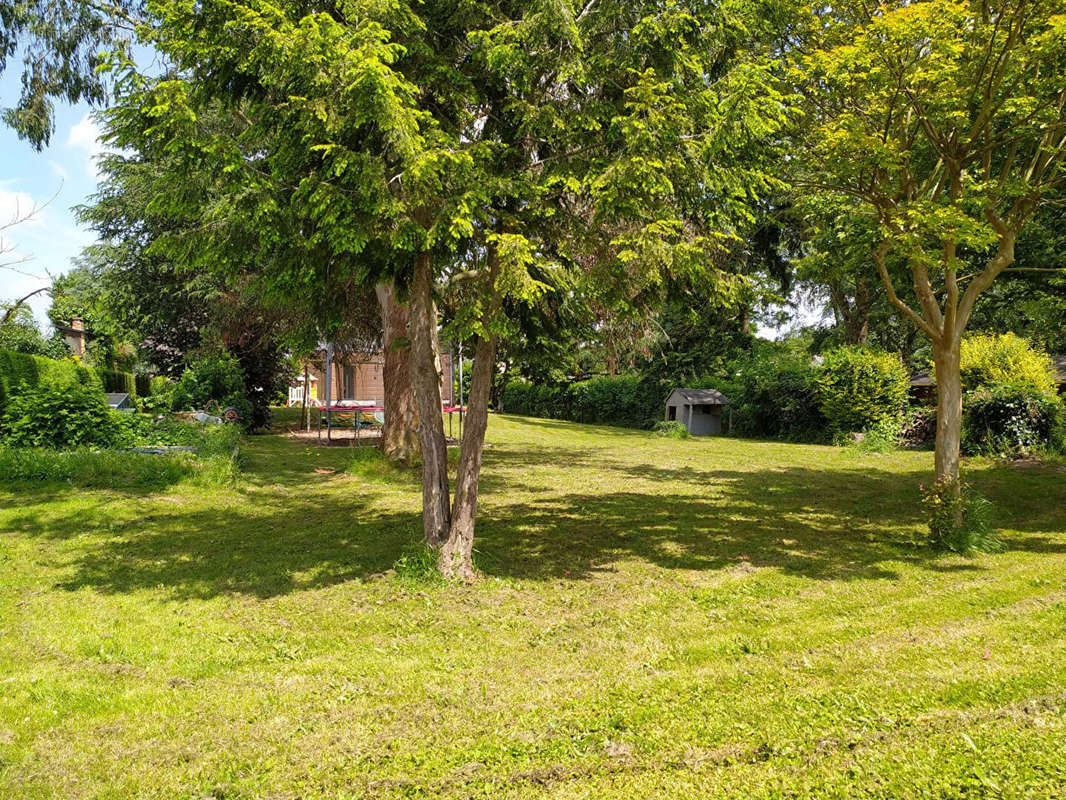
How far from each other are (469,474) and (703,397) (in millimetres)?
20504

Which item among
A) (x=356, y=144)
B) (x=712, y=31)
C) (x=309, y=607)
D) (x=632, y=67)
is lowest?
(x=309, y=607)

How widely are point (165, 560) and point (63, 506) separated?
3431mm

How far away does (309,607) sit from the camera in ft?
19.7

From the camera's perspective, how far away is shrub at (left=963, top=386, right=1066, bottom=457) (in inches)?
600

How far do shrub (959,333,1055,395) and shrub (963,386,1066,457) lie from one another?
0.73 m

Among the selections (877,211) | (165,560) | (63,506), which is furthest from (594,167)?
(63,506)

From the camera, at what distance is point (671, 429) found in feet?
83.4

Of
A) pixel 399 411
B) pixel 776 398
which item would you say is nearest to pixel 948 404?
pixel 399 411

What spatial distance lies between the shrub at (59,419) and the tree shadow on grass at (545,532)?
115 inches

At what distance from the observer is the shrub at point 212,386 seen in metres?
19.6

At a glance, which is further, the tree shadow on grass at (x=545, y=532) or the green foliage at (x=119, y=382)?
the green foliage at (x=119, y=382)

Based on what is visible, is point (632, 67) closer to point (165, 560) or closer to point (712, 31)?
point (712, 31)

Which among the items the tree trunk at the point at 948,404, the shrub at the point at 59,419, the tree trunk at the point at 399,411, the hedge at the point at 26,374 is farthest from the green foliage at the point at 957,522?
the hedge at the point at 26,374

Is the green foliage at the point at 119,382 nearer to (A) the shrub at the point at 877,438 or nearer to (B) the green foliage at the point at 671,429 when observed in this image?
(B) the green foliage at the point at 671,429
